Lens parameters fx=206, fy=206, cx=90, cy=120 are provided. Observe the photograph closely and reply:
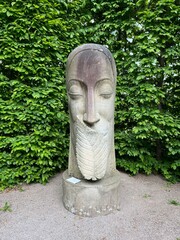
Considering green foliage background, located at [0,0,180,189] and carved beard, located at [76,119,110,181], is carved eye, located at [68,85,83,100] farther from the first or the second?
green foliage background, located at [0,0,180,189]

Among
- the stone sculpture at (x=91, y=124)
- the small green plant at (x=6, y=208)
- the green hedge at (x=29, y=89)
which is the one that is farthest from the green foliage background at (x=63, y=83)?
the stone sculpture at (x=91, y=124)

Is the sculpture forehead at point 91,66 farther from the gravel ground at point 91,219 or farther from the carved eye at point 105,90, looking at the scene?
the gravel ground at point 91,219

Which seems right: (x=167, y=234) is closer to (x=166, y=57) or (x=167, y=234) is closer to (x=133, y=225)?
(x=133, y=225)

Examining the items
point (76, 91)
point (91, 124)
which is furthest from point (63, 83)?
point (91, 124)

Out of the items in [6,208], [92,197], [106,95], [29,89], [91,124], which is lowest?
[6,208]

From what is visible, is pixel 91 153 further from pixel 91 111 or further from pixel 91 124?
pixel 91 111

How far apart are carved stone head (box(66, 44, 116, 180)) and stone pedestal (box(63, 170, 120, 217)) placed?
123mm

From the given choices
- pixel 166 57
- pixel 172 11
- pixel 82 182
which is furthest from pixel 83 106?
pixel 172 11

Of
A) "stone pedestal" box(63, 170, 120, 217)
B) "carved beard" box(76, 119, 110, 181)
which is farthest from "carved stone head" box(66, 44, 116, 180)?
"stone pedestal" box(63, 170, 120, 217)

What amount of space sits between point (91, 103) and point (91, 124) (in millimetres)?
267

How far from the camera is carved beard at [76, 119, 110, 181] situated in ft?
8.43

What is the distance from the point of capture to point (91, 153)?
101 inches

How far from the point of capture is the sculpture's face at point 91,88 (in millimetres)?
2541

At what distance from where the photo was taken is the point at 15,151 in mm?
3574
